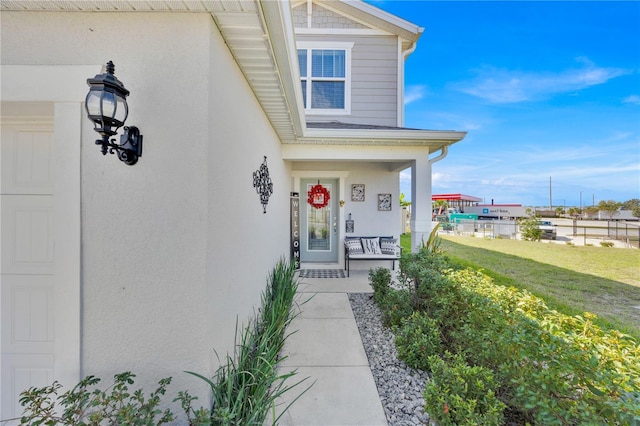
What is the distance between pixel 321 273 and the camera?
6.38m

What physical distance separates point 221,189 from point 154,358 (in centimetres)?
121

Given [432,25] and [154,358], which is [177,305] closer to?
[154,358]

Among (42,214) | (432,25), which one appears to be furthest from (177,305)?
(432,25)

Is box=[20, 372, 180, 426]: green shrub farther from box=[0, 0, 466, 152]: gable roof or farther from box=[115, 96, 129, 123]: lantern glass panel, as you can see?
box=[0, 0, 466, 152]: gable roof

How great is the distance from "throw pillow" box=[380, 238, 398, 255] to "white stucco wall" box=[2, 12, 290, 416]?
5332mm

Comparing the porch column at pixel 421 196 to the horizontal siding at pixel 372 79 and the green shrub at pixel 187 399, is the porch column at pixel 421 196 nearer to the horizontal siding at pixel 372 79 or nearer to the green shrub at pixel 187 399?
the horizontal siding at pixel 372 79

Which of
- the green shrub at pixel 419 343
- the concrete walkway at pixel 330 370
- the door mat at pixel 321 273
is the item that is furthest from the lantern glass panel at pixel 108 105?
the door mat at pixel 321 273

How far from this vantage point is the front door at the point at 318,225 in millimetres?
6868

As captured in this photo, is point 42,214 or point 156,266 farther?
point 42,214

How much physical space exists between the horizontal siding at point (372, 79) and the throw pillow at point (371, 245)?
117 inches

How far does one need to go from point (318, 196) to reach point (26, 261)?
17.9ft

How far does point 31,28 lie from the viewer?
1667mm

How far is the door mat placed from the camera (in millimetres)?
6148

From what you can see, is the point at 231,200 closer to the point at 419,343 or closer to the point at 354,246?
the point at 419,343
